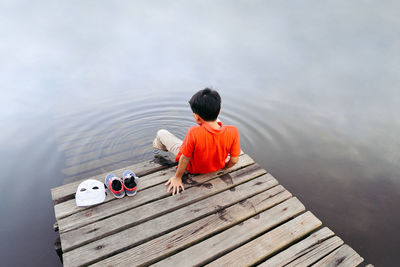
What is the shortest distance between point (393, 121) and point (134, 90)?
260 inches

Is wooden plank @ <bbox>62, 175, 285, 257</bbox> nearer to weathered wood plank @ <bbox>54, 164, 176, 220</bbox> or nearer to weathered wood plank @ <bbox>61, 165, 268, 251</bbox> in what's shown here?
weathered wood plank @ <bbox>61, 165, 268, 251</bbox>

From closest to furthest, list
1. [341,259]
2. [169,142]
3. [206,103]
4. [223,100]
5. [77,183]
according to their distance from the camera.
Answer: [341,259], [206,103], [77,183], [169,142], [223,100]

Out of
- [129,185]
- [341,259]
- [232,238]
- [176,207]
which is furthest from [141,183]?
[341,259]

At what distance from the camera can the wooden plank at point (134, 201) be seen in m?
2.45

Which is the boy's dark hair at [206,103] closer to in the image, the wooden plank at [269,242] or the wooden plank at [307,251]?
the wooden plank at [269,242]

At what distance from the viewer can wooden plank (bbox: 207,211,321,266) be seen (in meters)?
→ 2.22

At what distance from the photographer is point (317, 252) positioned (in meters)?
2.36

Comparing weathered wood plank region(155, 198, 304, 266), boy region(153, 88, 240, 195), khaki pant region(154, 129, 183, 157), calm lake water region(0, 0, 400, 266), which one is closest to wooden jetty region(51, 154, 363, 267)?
weathered wood plank region(155, 198, 304, 266)

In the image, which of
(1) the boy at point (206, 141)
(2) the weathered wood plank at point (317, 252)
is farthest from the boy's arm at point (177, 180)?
(2) the weathered wood plank at point (317, 252)

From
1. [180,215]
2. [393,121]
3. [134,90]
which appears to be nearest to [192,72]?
[134,90]

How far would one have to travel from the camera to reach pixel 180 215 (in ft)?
8.47

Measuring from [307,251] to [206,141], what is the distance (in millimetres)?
1419

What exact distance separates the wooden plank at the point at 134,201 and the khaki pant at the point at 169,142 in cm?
67

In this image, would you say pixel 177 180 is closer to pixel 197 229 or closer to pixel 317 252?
pixel 197 229
